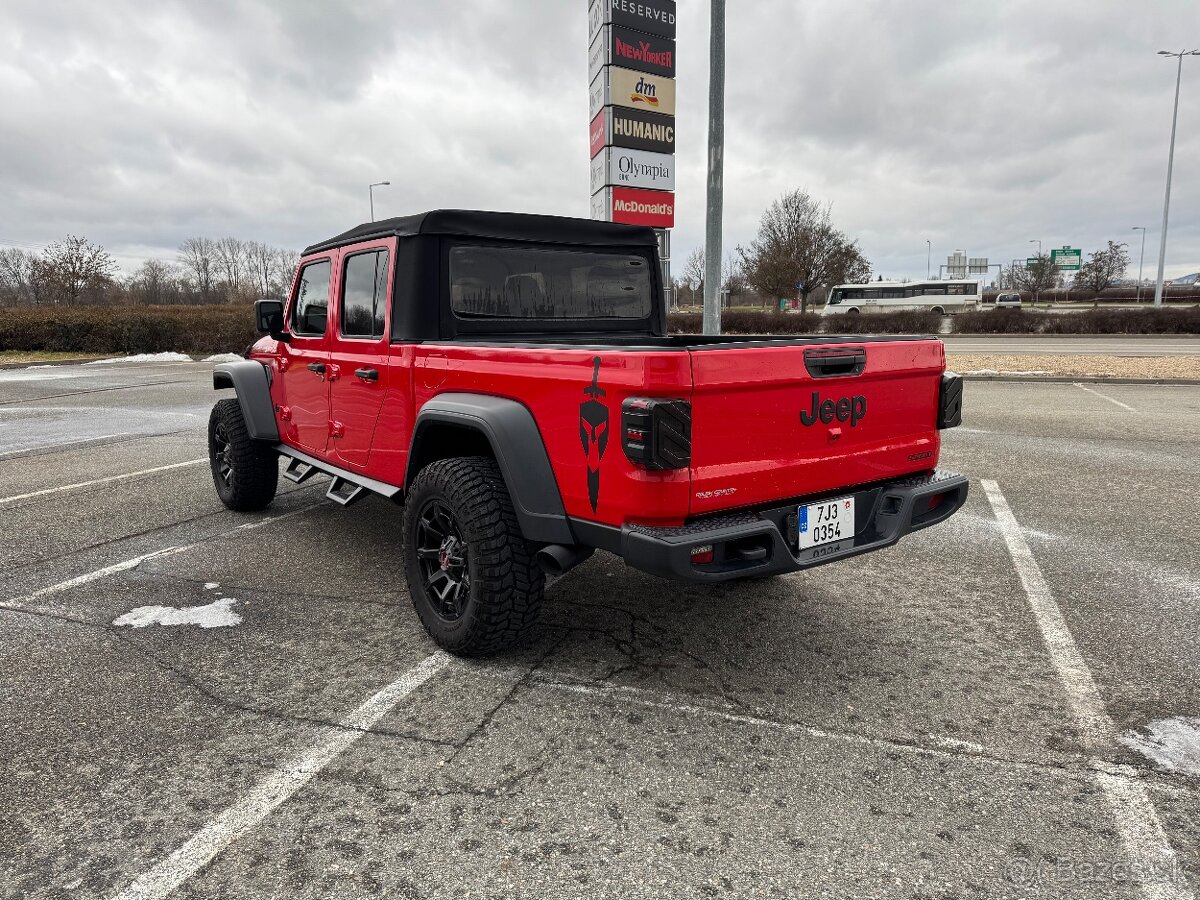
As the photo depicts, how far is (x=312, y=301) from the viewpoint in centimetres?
486

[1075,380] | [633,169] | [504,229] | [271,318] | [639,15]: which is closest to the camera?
[504,229]

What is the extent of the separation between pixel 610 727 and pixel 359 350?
93.3 inches

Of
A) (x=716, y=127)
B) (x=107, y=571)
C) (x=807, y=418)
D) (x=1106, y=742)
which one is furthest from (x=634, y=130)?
(x=1106, y=742)

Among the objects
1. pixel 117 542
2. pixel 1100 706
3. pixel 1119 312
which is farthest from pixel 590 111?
pixel 1119 312

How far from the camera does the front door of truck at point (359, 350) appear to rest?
155 inches

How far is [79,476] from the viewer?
22.9 ft

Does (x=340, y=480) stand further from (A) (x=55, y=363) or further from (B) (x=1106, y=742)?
(A) (x=55, y=363)

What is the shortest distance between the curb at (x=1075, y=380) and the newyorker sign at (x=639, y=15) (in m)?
7.82

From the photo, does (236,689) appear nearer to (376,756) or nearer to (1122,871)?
(376,756)

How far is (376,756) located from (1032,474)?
625 cm

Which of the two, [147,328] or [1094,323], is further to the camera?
[1094,323]

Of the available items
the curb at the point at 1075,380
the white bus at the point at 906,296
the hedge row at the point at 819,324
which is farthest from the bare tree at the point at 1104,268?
the curb at the point at 1075,380

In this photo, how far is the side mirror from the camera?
511 cm

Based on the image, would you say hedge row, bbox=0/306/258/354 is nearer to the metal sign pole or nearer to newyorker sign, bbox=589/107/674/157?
newyorker sign, bbox=589/107/674/157
